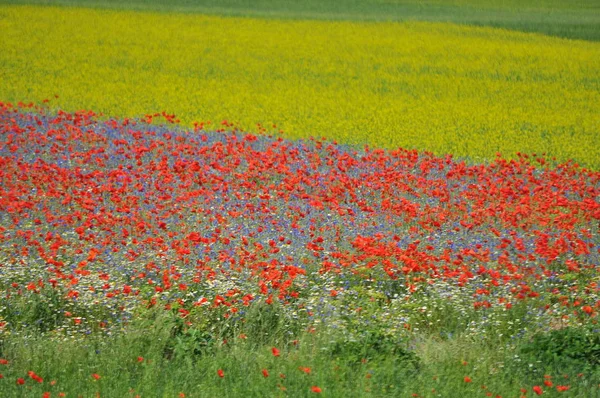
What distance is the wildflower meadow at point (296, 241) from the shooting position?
6.20m

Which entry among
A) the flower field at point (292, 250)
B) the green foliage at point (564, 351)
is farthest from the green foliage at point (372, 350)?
the green foliage at point (564, 351)

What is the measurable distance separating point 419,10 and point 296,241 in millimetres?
36833

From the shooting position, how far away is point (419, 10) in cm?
4388

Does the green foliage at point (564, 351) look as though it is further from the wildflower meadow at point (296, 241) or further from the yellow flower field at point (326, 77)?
the yellow flower field at point (326, 77)

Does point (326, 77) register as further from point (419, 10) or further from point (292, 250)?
point (419, 10)

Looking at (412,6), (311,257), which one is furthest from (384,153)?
(412,6)

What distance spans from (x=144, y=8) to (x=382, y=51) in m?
14.4

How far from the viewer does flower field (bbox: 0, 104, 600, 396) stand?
7148 mm

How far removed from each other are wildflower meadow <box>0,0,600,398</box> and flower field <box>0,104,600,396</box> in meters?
0.04

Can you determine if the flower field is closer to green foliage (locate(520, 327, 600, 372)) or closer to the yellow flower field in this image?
green foliage (locate(520, 327, 600, 372))

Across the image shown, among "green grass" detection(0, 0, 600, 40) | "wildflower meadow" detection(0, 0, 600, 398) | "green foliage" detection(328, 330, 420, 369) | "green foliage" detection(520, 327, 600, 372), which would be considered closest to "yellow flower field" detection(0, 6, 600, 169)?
"wildflower meadow" detection(0, 0, 600, 398)

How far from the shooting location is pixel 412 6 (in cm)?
4569

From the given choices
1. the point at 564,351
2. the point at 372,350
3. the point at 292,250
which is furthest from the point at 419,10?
the point at 372,350

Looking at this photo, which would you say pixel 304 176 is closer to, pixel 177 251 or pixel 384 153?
pixel 384 153
